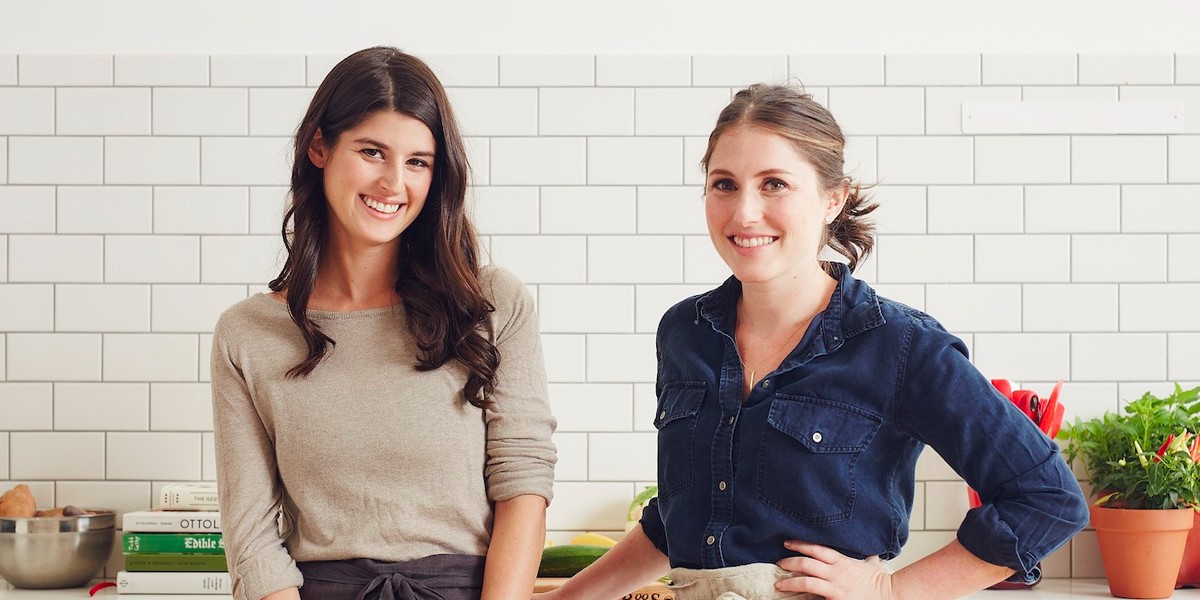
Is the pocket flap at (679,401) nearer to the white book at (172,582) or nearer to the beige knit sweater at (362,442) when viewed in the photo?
the beige knit sweater at (362,442)

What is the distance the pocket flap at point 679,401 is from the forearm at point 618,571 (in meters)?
0.16

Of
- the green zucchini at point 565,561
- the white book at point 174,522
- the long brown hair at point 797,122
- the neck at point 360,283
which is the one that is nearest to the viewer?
the long brown hair at point 797,122

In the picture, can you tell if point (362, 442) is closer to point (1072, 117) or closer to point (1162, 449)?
point (1162, 449)

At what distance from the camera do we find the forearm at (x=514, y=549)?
1324 mm

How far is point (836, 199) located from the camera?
122cm

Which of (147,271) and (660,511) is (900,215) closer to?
(660,511)

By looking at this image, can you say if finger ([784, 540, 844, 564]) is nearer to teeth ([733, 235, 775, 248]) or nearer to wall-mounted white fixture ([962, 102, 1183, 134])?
teeth ([733, 235, 775, 248])

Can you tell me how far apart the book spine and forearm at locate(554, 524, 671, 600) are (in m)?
1.22

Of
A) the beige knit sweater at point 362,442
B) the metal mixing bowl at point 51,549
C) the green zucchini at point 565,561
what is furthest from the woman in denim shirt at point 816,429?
the metal mixing bowl at point 51,549

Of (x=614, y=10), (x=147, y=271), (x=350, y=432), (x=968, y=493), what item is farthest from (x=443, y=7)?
(x=968, y=493)

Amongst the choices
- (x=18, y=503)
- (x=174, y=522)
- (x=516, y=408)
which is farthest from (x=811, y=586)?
(x=18, y=503)

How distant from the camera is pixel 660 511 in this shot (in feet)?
4.27

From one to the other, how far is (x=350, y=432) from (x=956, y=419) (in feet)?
2.32

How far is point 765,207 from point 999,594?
1451mm
